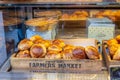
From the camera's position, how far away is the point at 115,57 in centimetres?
104

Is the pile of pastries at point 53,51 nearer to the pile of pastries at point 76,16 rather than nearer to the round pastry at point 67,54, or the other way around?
the round pastry at point 67,54

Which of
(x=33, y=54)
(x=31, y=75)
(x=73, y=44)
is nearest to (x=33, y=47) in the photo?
(x=33, y=54)

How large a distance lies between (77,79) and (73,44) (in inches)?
13.1

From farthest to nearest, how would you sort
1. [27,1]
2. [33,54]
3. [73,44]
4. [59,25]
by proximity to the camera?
[59,25] → [27,1] → [73,44] → [33,54]

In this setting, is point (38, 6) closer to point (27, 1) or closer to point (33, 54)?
point (27, 1)

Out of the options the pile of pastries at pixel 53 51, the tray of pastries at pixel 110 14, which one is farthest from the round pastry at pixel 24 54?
the tray of pastries at pixel 110 14

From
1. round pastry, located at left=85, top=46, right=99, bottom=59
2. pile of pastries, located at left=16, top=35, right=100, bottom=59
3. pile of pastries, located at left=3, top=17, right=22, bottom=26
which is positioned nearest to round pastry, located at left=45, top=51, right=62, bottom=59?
pile of pastries, located at left=16, top=35, right=100, bottom=59

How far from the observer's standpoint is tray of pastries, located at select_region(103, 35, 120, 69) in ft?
3.32

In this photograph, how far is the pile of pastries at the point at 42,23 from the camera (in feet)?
4.51

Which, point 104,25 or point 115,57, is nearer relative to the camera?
point 115,57

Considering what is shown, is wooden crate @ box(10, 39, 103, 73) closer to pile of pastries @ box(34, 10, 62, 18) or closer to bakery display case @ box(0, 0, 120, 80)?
bakery display case @ box(0, 0, 120, 80)

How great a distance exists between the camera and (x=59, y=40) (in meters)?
1.25

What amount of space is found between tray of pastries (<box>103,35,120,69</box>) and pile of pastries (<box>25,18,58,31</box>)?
14.0 inches

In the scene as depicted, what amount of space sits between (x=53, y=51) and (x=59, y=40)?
144 millimetres
